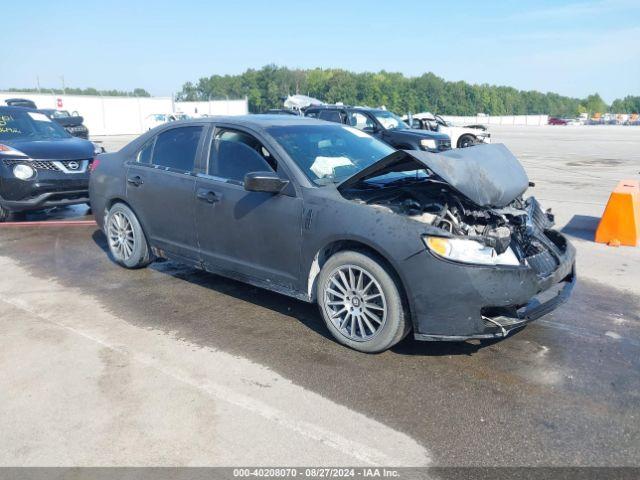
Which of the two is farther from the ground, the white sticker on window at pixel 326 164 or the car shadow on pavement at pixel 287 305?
the white sticker on window at pixel 326 164

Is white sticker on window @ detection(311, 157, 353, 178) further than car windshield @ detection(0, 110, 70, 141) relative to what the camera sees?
No

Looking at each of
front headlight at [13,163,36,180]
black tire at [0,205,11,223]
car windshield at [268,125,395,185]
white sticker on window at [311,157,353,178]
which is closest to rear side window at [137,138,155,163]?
car windshield at [268,125,395,185]

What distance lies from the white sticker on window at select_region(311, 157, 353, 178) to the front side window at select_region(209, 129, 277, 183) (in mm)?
346

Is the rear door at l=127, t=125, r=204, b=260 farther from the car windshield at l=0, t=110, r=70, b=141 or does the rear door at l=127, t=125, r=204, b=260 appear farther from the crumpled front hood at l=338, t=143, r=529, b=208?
the car windshield at l=0, t=110, r=70, b=141

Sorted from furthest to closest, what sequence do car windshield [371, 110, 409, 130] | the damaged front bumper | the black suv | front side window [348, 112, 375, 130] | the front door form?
car windshield [371, 110, 409, 130] < front side window [348, 112, 375, 130] < the black suv < the front door < the damaged front bumper

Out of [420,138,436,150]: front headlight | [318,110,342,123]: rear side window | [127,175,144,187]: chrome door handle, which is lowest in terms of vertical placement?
[420,138,436,150]: front headlight

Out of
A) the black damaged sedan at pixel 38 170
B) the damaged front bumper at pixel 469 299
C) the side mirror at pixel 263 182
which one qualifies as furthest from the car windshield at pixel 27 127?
the damaged front bumper at pixel 469 299

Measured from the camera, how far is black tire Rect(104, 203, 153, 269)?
5805 millimetres

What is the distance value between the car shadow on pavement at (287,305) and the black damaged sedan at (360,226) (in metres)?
0.30

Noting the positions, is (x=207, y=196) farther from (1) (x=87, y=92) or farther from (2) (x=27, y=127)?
(1) (x=87, y=92)

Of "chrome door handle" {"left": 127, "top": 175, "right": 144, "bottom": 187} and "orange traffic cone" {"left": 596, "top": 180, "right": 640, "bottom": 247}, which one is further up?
"chrome door handle" {"left": 127, "top": 175, "right": 144, "bottom": 187}

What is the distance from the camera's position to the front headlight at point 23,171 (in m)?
7.82

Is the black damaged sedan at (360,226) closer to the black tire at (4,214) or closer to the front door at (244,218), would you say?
the front door at (244,218)

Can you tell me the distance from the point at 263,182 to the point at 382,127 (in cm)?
1036
